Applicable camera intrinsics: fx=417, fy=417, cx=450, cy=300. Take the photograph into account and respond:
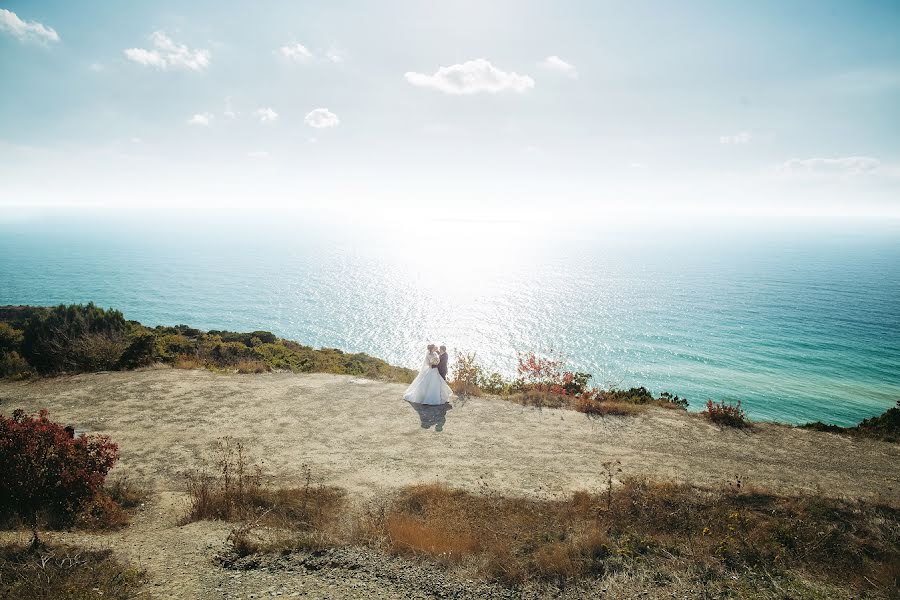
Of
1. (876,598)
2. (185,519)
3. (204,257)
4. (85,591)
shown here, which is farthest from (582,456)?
(204,257)

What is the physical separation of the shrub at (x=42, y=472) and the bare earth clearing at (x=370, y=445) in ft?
3.48

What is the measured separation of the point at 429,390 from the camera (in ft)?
53.6

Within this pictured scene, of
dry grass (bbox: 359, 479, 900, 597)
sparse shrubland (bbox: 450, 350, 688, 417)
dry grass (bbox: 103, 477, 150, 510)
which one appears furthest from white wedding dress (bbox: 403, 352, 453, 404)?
dry grass (bbox: 103, 477, 150, 510)

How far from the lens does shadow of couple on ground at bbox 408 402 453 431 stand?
14.4 meters

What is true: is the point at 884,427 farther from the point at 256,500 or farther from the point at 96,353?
the point at 96,353

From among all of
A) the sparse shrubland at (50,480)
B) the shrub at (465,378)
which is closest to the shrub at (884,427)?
the shrub at (465,378)

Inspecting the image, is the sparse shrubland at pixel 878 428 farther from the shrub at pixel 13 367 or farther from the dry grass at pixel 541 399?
the shrub at pixel 13 367

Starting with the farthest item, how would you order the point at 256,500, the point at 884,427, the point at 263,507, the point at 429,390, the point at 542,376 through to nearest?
the point at 542,376
the point at 429,390
the point at 884,427
the point at 256,500
the point at 263,507

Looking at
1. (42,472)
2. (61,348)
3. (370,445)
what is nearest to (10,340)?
(61,348)

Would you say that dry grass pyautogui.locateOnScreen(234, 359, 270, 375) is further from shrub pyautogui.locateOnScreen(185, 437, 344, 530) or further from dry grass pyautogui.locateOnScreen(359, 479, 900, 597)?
dry grass pyautogui.locateOnScreen(359, 479, 900, 597)

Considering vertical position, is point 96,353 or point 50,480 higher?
point 50,480

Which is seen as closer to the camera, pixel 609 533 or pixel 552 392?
pixel 609 533

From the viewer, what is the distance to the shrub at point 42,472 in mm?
7652

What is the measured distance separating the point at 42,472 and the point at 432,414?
1030 cm
